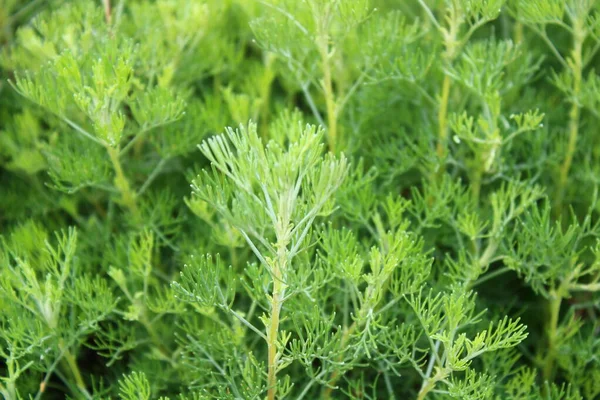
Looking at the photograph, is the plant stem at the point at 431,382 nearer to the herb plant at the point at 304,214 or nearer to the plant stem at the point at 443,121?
the herb plant at the point at 304,214

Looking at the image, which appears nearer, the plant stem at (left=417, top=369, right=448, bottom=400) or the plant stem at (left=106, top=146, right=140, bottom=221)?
the plant stem at (left=417, top=369, right=448, bottom=400)

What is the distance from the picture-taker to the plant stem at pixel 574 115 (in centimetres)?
89

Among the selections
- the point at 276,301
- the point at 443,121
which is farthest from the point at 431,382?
the point at 443,121

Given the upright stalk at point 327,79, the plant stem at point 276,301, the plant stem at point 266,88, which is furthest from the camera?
the plant stem at point 266,88

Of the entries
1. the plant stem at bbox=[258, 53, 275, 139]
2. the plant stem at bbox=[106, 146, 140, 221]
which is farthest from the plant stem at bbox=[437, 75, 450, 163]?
the plant stem at bbox=[106, 146, 140, 221]

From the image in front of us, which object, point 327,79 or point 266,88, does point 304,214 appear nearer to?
point 327,79

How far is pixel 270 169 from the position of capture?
66cm

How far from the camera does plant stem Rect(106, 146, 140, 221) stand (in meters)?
0.87

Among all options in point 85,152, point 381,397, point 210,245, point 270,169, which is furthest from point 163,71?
point 381,397

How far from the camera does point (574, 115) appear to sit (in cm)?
93

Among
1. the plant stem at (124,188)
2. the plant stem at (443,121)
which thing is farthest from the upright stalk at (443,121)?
the plant stem at (124,188)

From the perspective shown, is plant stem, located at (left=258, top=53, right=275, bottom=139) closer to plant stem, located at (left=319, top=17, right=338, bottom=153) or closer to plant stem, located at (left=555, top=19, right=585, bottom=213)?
plant stem, located at (left=319, top=17, right=338, bottom=153)

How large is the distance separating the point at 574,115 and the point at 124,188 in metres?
0.60

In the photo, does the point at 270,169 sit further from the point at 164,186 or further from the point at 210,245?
the point at 164,186
